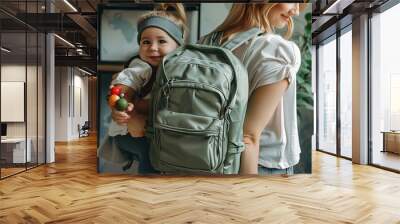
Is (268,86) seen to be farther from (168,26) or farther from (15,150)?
(15,150)

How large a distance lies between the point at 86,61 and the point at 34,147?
5.45 meters

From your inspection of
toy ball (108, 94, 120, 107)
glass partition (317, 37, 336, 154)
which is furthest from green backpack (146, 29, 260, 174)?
→ glass partition (317, 37, 336, 154)

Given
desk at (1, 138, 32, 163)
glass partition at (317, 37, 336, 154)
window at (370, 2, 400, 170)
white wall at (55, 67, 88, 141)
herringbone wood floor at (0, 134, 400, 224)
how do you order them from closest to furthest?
1. herringbone wood floor at (0, 134, 400, 224)
2. desk at (1, 138, 32, 163)
3. window at (370, 2, 400, 170)
4. glass partition at (317, 37, 336, 154)
5. white wall at (55, 67, 88, 141)

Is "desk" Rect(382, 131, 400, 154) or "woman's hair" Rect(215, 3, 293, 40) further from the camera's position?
"desk" Rect(382, 131, 400, 154)

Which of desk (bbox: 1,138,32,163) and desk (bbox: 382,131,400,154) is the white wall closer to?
desk (bbox: 1,138,32,163)

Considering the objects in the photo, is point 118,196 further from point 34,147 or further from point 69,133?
point 69,133

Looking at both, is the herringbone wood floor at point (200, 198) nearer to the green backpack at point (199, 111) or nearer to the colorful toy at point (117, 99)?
the green backpack at point (199, 111)

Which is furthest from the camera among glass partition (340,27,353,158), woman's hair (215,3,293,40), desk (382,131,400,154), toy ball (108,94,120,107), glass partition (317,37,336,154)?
glass partition (317,37,336,154)

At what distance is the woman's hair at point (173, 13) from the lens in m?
5.52

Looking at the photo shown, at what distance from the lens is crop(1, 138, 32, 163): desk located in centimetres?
624

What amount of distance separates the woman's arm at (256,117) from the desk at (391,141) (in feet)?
9.20

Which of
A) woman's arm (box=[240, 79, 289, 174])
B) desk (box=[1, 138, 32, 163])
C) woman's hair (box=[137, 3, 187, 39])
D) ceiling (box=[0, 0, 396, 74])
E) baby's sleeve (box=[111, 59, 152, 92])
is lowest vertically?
desk (box=[1, 138, 32, 163])

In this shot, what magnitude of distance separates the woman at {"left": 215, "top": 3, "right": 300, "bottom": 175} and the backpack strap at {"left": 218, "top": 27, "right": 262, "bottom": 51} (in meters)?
0.06

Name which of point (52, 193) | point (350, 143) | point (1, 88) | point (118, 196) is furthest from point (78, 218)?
point (350, 143)
